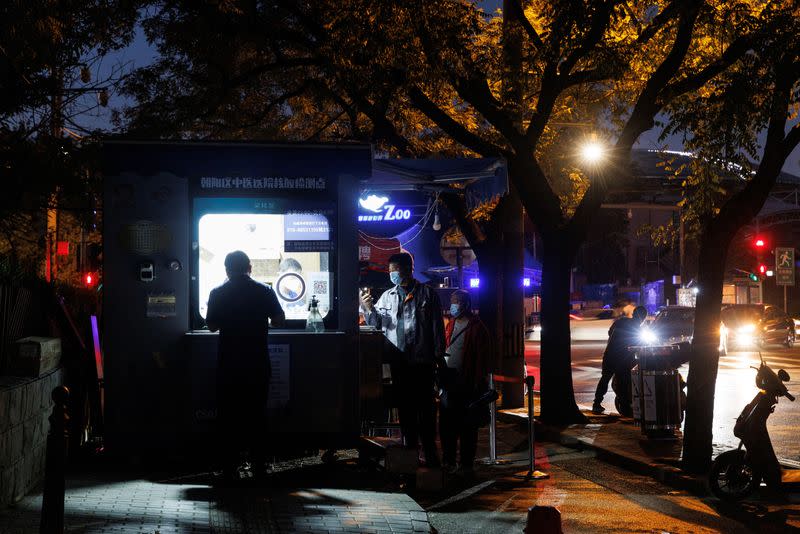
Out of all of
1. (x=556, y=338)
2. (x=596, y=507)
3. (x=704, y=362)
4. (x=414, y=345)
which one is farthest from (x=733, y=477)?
(x=556, y=338)

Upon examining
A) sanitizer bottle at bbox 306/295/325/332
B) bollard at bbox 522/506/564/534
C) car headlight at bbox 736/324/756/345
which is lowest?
bollard at bbox 522/506/564/534

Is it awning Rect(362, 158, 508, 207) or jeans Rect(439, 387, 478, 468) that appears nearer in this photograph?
jeans Rect(439, 387, 478, 468)

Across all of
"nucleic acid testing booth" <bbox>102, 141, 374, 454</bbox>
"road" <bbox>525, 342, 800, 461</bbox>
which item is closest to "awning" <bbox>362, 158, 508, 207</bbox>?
"nucleic acid testing booth" <bbox>102, 141, 374, 454</bbox>

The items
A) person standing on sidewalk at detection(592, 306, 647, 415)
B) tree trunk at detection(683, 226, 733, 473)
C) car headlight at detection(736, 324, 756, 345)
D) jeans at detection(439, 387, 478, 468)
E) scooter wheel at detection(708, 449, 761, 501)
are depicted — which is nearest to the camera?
scooter wheel at detection(708, 449, 761, 501)

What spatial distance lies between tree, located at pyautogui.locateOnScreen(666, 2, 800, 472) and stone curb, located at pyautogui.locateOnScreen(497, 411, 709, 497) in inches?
10.5

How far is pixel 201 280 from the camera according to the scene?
9.74m

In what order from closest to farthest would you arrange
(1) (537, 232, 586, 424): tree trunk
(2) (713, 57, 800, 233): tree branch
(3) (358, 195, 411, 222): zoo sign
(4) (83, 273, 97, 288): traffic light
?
(2) (713, 57, 800, 233): tree branch
(1) (537, 232, 586, 424): tree trunk
(3) (358, 195, 411, 222): zoo sign
(4) (83, 273, 97, 288): traffic light

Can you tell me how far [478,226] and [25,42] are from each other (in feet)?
27.8

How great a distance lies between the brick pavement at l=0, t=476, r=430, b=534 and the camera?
6.64m

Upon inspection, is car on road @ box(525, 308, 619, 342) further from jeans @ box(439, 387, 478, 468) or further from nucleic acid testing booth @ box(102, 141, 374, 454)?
nucleic acid testing booth @ box(102, 141, 374, 454)

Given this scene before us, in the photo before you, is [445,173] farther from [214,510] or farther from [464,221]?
[464,221]

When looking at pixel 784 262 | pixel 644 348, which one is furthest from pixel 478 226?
pixel 784 262

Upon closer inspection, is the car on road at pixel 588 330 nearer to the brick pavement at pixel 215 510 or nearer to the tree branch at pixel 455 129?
the tree branch at pixel 455 129

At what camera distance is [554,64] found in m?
14.5
